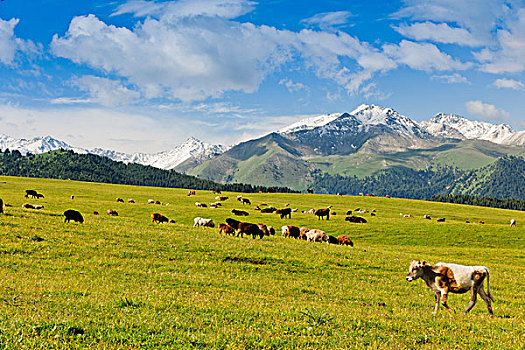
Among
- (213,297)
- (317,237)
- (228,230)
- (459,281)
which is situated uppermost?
(459,281)

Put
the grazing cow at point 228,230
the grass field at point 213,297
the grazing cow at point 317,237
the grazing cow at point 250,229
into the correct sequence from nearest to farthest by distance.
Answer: the grass field at point 213,297 < the grazing cow at point 250,229 < the grazing cow at point 228,230 < the grazing cow at point 317,237

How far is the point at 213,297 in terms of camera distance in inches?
574

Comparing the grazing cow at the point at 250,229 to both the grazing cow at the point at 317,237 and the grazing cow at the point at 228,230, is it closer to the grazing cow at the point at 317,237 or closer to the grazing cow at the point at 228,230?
the grazing cow at the point at 228,230

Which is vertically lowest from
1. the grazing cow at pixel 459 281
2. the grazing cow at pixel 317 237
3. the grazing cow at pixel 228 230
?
the grazing cow at pixel 317 237

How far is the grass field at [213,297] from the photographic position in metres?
9.47

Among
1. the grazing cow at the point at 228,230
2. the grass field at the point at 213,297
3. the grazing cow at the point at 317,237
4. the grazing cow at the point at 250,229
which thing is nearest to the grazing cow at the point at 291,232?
the grazing cow at the point at 317,237

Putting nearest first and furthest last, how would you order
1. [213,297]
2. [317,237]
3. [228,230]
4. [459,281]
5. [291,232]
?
[213,297]
[459,281]
[228,230]
[317,237]
[291,232]

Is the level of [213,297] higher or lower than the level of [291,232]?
higher

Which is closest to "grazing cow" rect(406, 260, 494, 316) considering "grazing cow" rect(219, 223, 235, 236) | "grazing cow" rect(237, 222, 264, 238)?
"grazing cow" rect(237, 222, 264, 238)

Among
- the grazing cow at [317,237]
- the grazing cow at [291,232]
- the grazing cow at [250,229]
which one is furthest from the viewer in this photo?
the grazing cow at [291,232]

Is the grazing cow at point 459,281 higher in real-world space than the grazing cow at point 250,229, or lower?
higher

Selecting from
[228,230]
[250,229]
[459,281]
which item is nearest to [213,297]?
[459,281]

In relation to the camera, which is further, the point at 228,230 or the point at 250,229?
the point at 228,230

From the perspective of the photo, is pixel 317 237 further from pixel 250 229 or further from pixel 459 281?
pixel 459 281
